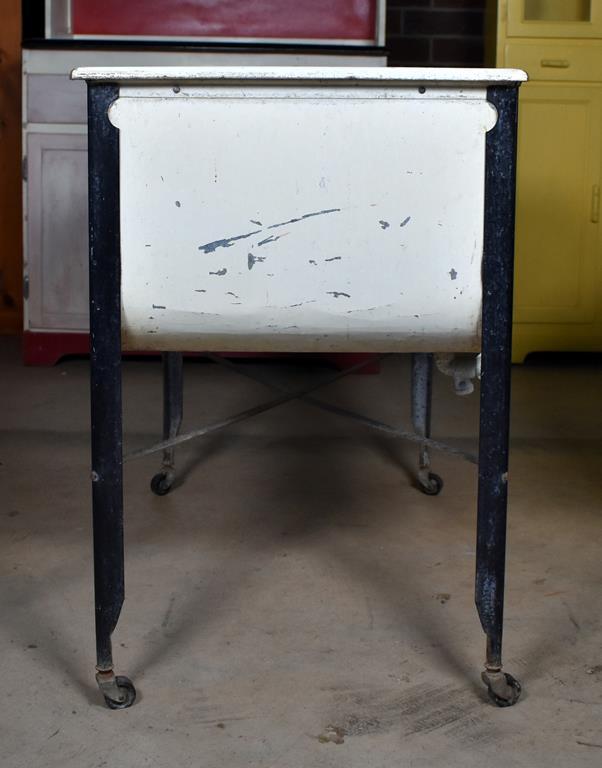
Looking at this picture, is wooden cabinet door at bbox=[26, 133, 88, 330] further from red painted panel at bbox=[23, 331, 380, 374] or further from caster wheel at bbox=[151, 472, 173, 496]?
caster wheel at bbox=[151, 472, 173, 496]

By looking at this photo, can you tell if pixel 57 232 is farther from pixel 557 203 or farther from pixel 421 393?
pixel 421 393

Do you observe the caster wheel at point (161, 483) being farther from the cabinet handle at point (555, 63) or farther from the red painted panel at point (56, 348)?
the cabinet handle at point (555, 63)

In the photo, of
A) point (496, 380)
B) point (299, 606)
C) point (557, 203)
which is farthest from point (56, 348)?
point (496, 380)

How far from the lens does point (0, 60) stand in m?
4.37

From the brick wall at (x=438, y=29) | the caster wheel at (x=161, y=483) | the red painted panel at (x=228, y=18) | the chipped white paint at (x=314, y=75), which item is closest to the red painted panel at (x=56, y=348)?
the red painted panel at (x=228, y=18)

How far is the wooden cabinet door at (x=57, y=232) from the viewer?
366 cm

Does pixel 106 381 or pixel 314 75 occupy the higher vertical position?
pixel 314 75

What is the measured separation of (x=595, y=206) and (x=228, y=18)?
1382 mm

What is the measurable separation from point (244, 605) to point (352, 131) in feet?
2.48

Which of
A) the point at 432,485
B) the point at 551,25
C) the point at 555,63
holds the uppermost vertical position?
the point at 551,25

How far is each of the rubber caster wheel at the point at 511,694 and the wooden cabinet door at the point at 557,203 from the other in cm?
255

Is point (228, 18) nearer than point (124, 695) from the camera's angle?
No

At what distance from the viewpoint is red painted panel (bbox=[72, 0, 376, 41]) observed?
365cm

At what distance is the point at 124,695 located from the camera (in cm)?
141
